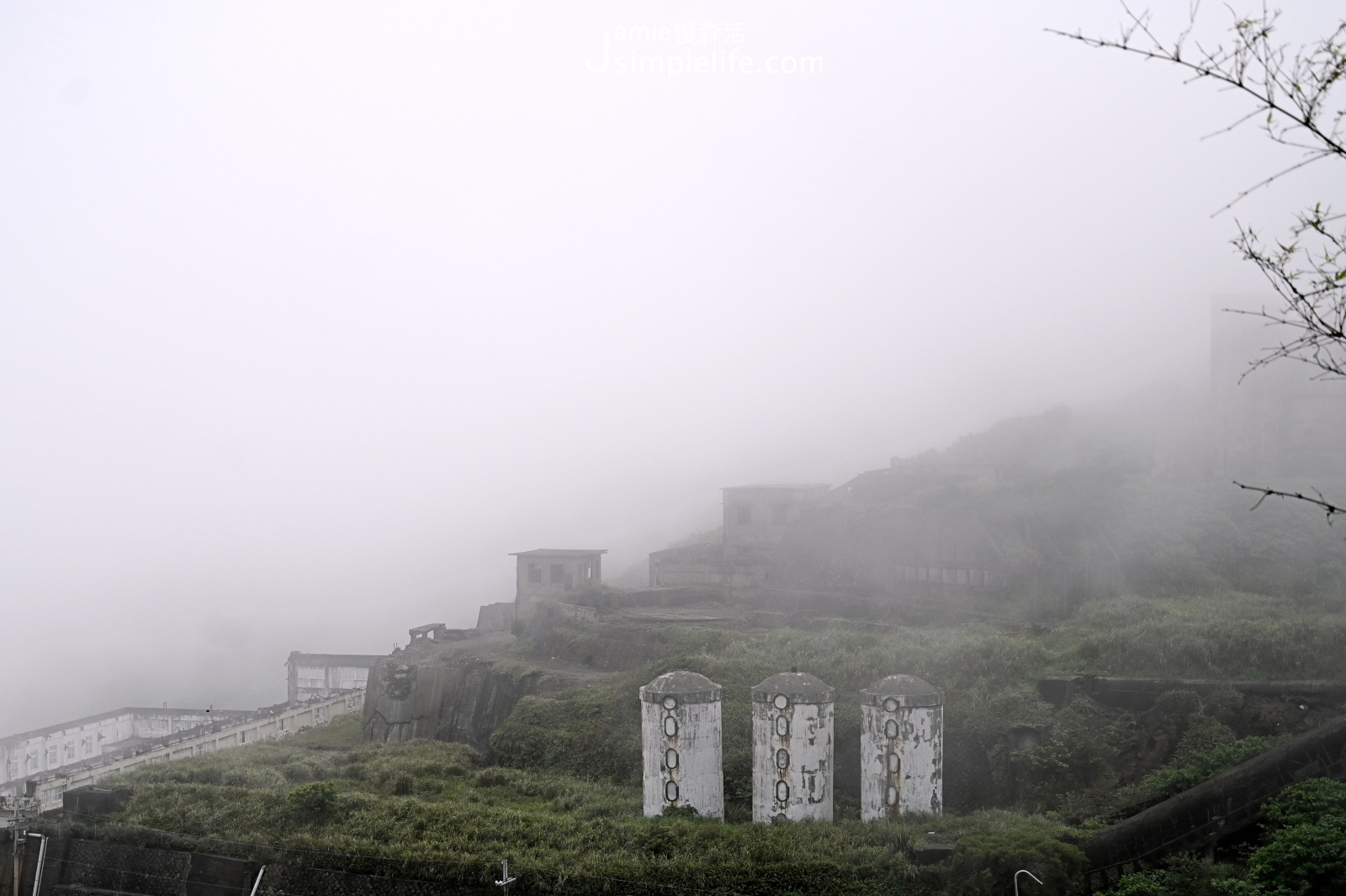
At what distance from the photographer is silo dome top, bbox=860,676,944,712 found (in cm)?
1588

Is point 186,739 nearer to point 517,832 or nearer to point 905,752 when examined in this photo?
point 517,832

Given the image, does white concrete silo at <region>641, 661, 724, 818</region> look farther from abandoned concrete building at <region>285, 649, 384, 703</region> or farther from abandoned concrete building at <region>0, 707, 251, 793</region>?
abandoned concrete building at <region>285, 649, 384, 703</region>

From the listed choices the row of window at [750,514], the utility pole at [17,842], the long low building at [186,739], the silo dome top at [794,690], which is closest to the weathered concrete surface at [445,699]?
the long low building at [186,739]

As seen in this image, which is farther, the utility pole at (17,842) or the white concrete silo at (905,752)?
the utility pole at (17,842)

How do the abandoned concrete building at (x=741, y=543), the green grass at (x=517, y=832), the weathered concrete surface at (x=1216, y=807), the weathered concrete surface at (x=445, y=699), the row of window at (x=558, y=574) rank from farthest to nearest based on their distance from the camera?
the row of window at (x=558, y=574), the abandoned concrete building at (x=741, y=543), the weathered concrete surface at (x=445, y=699), the green grass at (x=517, y=832), the weathered concrete surface at (x=1216, y=807)

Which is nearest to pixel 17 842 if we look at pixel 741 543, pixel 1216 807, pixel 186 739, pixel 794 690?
pixel 794 690

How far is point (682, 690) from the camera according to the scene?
16.7 metres

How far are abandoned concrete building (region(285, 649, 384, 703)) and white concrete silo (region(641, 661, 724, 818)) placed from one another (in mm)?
33904

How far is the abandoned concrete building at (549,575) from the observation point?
3869 centimetres

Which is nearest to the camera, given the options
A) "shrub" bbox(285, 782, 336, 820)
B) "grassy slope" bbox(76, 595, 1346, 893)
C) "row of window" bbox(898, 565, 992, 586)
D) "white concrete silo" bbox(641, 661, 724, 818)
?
"grassy slope" bbox(76, 595, 1346, 893)

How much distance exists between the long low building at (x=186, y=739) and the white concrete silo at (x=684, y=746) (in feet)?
56.2

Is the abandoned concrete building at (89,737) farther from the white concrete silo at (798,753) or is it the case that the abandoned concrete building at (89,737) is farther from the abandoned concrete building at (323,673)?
the white concrete silo at (798,753)

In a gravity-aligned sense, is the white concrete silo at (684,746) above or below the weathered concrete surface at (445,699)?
above

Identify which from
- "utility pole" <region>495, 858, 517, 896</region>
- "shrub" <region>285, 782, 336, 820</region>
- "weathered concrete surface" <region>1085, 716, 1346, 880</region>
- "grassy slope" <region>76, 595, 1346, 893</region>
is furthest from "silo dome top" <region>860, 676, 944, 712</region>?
"shrub" <region>285, 782, 336, 820</region>
